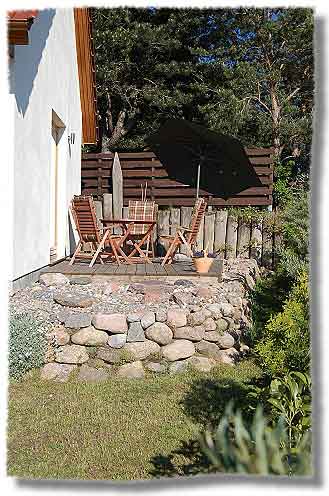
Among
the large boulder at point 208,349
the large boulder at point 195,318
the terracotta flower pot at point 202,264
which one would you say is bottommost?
the large boulder at point 208,349

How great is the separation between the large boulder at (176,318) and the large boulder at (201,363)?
1.15ft

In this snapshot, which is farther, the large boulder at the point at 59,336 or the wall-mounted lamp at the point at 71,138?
the wall-mounted lamp at the point at 71,138

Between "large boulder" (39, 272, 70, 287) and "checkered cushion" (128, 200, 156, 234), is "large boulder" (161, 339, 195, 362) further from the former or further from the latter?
"checkered cushion" (128, 200, 156, 234)

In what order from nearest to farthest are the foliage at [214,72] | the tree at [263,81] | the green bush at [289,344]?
the green bush at [289,344] → the tree at [263,81] → the foliage at [214,72]

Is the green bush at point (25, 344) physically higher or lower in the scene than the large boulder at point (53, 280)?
lower

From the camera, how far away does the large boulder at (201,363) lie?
16.1 feet

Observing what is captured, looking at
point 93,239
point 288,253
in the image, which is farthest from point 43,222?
point 288,253

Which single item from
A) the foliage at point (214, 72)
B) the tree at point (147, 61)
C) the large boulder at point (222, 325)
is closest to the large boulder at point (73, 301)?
the large boulder at point (222, 325)

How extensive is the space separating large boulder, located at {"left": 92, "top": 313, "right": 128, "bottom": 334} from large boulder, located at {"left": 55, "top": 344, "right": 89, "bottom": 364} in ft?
0.86

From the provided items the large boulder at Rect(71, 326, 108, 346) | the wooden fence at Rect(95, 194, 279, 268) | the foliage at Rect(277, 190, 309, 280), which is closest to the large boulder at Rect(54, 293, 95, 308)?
the large boulder at Rect(71, 326, 108, 346)

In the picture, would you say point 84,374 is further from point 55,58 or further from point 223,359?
point 55,58

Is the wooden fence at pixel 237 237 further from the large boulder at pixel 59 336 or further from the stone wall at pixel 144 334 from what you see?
the large boulder at pixel 59 336

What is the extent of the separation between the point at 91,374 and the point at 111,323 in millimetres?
559

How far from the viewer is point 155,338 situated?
16.4ft
